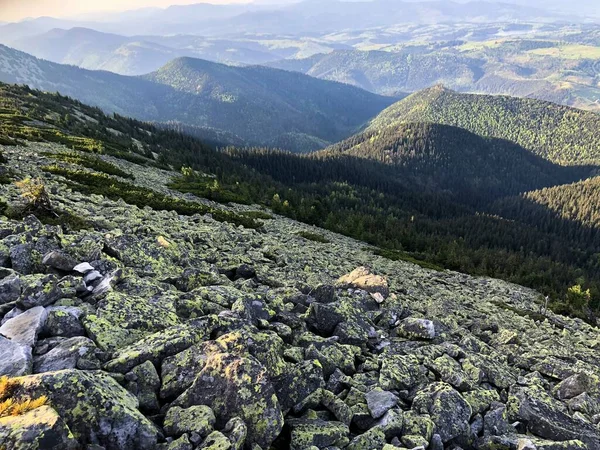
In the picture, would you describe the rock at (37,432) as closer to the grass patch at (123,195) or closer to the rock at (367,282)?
the rock at (367,282)

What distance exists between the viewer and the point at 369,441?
378 inches

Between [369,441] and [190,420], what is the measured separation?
4655 mm

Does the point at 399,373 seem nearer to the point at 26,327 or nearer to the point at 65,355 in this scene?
the point at 65,355

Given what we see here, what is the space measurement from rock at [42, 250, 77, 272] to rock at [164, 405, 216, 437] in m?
8.33

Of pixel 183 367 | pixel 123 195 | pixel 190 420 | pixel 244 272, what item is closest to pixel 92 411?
pixel 190 420

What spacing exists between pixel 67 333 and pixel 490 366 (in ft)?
51.0

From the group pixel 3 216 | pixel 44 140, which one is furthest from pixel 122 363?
pixel 44 140

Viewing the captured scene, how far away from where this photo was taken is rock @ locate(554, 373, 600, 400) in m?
14.8

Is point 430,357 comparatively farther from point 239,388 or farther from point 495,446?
point 239,388

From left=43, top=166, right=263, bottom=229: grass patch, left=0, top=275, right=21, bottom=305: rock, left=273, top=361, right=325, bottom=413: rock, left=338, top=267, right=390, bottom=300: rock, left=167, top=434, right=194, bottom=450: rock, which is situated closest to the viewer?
left=167, top=434, right=194, bottom=450: rock

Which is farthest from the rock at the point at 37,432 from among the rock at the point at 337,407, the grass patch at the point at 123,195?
the grass patch at the point at 123,195

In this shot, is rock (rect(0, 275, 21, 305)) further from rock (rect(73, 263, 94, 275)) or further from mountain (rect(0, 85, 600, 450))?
rock (rect(73, 263, 94, 275))

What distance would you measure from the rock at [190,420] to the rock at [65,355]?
8.96 feet

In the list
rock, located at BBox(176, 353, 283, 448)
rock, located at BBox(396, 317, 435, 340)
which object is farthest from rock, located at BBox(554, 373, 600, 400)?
rock, located at BBox(176, 353, 283, 448)
